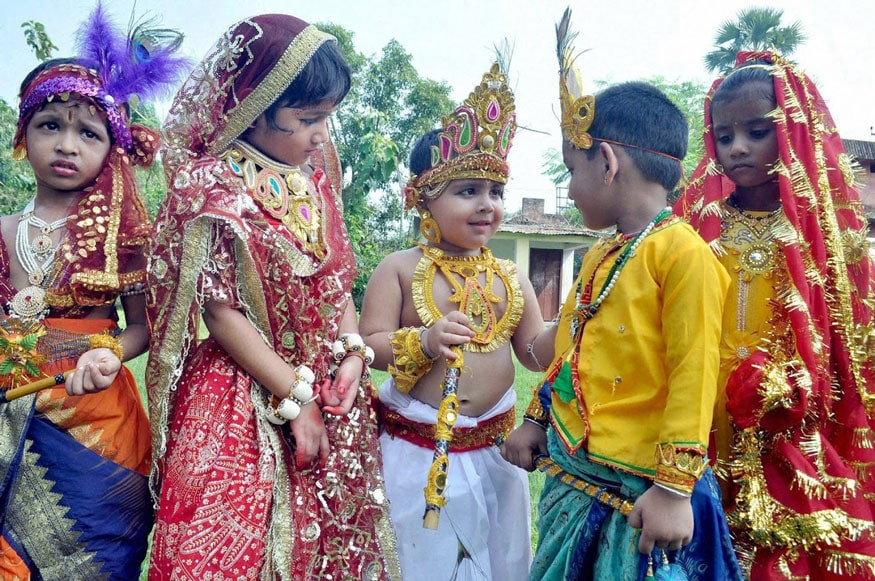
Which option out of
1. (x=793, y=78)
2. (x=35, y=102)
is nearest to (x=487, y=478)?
(x=793, y=78)

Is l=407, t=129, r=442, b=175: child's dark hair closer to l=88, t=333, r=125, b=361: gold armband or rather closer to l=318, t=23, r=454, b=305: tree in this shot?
l=88, t=333, r=125, b=361: gold armband

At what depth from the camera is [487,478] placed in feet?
8.00

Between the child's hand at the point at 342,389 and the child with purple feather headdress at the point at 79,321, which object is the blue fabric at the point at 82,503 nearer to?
the child with purple feather headdress at the point at 79,321

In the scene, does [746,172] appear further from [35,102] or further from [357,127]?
[357,127]

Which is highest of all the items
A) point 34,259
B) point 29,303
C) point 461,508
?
point 34,259

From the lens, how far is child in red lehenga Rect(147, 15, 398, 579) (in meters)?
1.77

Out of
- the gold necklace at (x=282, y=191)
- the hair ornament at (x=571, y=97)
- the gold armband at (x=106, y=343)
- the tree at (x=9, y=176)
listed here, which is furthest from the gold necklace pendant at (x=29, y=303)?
the tree at (x=9, y=176)

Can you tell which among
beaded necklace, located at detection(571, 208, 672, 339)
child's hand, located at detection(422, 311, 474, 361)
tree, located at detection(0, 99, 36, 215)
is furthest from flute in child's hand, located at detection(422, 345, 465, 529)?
tree, located at detection(0, 99, 36, 215)

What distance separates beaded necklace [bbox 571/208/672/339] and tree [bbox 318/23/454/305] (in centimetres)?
1402

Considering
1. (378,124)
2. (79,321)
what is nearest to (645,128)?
(79,321)

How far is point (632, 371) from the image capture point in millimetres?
1779

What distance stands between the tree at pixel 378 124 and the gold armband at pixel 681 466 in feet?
47.4

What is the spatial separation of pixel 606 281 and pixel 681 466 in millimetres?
563

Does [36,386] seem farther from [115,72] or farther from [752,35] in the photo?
[752,35]
